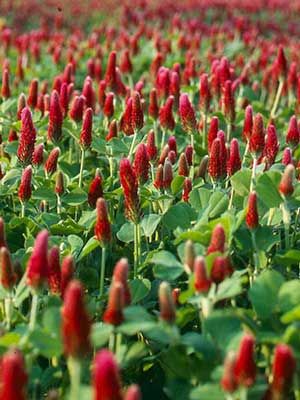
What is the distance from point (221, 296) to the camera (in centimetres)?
209

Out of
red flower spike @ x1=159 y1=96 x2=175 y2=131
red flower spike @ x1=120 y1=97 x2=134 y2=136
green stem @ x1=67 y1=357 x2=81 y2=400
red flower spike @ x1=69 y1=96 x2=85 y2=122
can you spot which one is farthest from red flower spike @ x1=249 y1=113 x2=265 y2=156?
green stem @ x1=67 y1=357 x2=81 y2=400

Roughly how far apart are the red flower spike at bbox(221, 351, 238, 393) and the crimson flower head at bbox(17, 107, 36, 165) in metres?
1.63

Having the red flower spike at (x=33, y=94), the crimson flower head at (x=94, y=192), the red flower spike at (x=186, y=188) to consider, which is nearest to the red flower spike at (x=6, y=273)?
the crimson flower head at (x=94, y=192)

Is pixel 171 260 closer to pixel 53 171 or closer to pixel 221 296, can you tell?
pixel 221 296

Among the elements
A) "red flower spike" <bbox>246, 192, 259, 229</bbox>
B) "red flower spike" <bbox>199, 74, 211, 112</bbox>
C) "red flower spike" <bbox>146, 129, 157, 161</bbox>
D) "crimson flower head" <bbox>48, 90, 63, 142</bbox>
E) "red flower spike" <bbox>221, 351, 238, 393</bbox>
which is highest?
"red flower spike" <bbox>199, 74, 211, 112</bbox>

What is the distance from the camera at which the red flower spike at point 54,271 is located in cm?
222

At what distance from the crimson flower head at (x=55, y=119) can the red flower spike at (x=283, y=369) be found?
1.93 metres

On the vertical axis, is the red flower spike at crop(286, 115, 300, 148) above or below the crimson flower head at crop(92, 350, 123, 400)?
above

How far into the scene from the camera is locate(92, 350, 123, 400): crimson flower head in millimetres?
1593

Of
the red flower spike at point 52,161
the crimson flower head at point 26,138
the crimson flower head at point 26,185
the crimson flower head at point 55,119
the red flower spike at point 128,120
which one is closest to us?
the crimson flower head at point 26,185

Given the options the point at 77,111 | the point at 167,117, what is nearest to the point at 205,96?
the point at 167,117

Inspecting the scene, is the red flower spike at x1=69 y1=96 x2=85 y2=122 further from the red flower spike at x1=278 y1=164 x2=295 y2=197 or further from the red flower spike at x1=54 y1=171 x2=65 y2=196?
the red flower spike at x1=278 y1=164 x2=295 y2=197

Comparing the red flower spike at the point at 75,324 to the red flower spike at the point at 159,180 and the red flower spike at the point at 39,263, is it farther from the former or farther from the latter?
the red flower spike at the point at 159,180

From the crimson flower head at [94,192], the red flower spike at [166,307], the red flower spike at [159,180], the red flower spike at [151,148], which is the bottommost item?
the red flower spike at [166,307]
